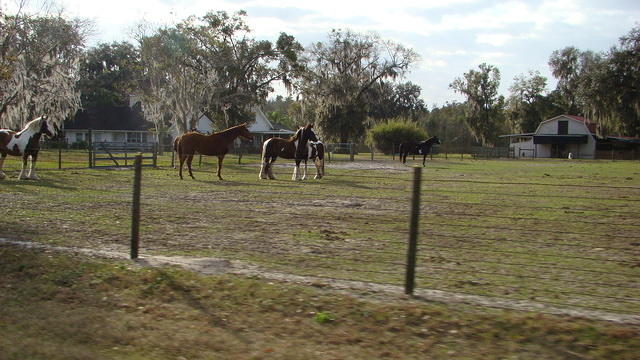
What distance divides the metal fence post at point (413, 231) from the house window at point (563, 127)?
7063 centimetres

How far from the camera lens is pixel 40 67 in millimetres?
37031

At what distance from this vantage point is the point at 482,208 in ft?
42.0

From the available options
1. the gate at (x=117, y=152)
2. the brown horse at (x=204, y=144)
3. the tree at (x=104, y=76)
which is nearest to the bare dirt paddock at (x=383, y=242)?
the brown horse at (x=204, y=144)

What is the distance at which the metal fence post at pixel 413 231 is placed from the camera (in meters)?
5.41

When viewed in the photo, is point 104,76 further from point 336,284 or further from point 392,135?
point 336,284

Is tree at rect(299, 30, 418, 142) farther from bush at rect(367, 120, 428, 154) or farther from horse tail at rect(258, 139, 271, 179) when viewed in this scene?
horse tail at rect(258, 139, 271, 179)

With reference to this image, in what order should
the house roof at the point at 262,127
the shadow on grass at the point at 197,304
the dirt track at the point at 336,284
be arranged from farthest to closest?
the house roof at the point at 262,127 < the dirt track at the point at 336,284 < the shadow on grass at the point at 197,304

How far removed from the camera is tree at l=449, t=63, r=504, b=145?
80500 millimetres

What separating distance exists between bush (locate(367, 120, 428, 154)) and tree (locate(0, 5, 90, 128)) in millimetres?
32265

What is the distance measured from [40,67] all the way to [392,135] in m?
36.3

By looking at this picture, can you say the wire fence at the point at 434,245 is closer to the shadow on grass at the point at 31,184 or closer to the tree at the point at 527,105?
the shadow on grass at the point at 31,184

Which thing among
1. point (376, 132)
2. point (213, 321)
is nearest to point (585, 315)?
point (213, 321)

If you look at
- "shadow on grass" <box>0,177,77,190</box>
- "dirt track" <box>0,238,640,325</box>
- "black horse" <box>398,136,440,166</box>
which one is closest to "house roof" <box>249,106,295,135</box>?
"black horse" <box>398,136,440,166</box>

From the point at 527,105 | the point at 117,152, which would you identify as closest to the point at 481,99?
the point at 527,105
